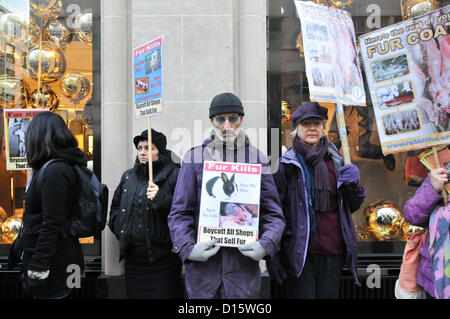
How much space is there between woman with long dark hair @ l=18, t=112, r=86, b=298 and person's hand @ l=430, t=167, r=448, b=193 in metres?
2.86

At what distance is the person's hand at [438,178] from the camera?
329cm

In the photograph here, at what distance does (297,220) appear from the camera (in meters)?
3.24

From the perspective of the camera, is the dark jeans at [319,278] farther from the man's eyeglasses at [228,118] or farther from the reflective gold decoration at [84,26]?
the reflective gold decoration at [84,26]

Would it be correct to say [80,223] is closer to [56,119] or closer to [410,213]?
[56,119]

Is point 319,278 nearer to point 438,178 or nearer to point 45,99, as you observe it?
point 438,178

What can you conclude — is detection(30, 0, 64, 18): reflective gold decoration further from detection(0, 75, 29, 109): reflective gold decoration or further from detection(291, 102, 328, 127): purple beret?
detection(291, 102, 328, 127): purple beret

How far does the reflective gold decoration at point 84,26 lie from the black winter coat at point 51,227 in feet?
8.84

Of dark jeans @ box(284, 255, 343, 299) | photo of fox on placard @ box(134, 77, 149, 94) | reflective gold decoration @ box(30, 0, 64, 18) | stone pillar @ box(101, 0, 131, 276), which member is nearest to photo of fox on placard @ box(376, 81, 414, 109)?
dark jeans @ box(284, 255, 343, 299)

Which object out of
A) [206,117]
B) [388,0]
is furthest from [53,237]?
[388,0]

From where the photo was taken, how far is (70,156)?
334 centimetres

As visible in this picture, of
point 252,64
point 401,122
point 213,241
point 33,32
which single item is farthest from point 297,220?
point 33,32

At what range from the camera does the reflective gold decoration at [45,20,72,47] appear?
5.67 m

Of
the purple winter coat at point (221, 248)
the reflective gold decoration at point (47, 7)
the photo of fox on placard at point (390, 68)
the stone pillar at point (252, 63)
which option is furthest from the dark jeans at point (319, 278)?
the reflective gold decoration at point (47, 7)

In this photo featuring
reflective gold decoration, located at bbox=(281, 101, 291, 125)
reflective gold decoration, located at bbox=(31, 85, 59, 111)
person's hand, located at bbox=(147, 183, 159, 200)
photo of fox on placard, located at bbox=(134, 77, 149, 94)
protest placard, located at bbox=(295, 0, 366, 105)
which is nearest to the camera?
protest placard, located at bbox=(295, 0, 366, 105)
